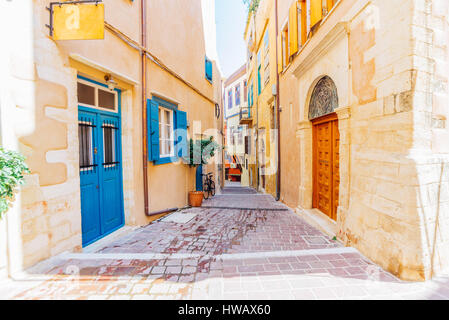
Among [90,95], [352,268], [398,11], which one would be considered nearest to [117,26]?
[90,95]

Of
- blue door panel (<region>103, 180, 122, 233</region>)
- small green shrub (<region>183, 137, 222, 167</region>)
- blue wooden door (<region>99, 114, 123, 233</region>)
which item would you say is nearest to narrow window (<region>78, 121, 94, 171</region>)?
blue wooden door (<region>99, 114, 123, 233</region>)

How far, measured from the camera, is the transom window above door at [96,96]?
3561 mm

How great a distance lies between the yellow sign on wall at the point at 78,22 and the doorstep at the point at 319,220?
4441 millimetres

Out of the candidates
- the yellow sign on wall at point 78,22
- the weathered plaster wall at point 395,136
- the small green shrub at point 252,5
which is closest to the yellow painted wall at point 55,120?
the yellow sign on wall at point 78,22

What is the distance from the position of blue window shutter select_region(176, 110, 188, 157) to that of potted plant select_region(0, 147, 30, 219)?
4589mm

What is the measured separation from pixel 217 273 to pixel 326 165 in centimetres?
326

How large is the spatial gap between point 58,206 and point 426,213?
4141 mm

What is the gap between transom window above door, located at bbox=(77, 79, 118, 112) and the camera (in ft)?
11.7

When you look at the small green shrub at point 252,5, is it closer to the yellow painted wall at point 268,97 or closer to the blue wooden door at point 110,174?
the yellow painted wall at point 268,97

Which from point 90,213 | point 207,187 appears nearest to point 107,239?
point 90,213

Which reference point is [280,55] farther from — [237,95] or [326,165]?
[237,95]

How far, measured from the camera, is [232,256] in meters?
3.04

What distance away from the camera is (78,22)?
285cm
